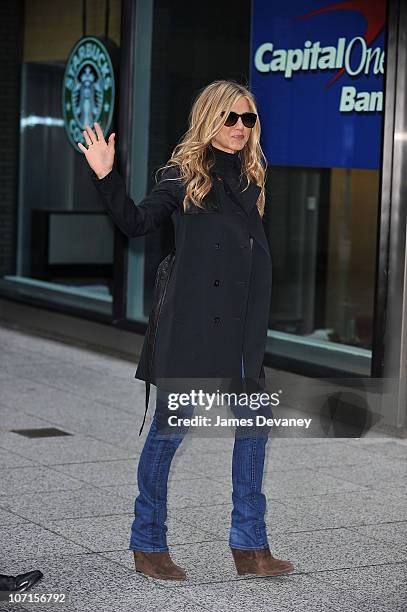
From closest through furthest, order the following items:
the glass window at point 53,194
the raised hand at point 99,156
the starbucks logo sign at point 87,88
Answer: the raised hand at point 99,156 → the starbucks logo sign at point 87,88 → the glass window at point 53,194

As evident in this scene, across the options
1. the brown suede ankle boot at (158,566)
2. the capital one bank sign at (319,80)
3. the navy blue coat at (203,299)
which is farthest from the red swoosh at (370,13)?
the brown suede ankle boot at (158,566)

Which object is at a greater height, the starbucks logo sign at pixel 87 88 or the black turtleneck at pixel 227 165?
the starbucks logo sign at pixel 87 88

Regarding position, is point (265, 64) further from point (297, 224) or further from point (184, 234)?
point (184, 234)

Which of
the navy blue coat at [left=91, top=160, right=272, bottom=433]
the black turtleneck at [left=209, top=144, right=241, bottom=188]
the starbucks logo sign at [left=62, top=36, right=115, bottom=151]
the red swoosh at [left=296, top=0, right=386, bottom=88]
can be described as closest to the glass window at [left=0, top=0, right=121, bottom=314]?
the starbucks logo sign at [left=62, top=36, right=115, bottom=151]

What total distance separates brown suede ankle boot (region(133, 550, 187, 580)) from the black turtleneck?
146 cm

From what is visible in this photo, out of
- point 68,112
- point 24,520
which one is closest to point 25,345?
point 68,112

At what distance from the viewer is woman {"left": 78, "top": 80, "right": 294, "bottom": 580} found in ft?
15.9

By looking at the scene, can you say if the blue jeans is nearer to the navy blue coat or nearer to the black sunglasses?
the navy blue coat

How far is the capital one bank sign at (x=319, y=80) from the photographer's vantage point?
28.1 ft

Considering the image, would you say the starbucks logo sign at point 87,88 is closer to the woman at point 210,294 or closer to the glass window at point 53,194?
the glass window at point 53,194

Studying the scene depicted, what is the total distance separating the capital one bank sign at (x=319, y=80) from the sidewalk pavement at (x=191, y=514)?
208 centimetres

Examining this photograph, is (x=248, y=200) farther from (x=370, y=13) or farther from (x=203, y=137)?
(x=370, y=13)

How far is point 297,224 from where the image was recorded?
1325cm

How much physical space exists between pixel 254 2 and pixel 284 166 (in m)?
1.30
